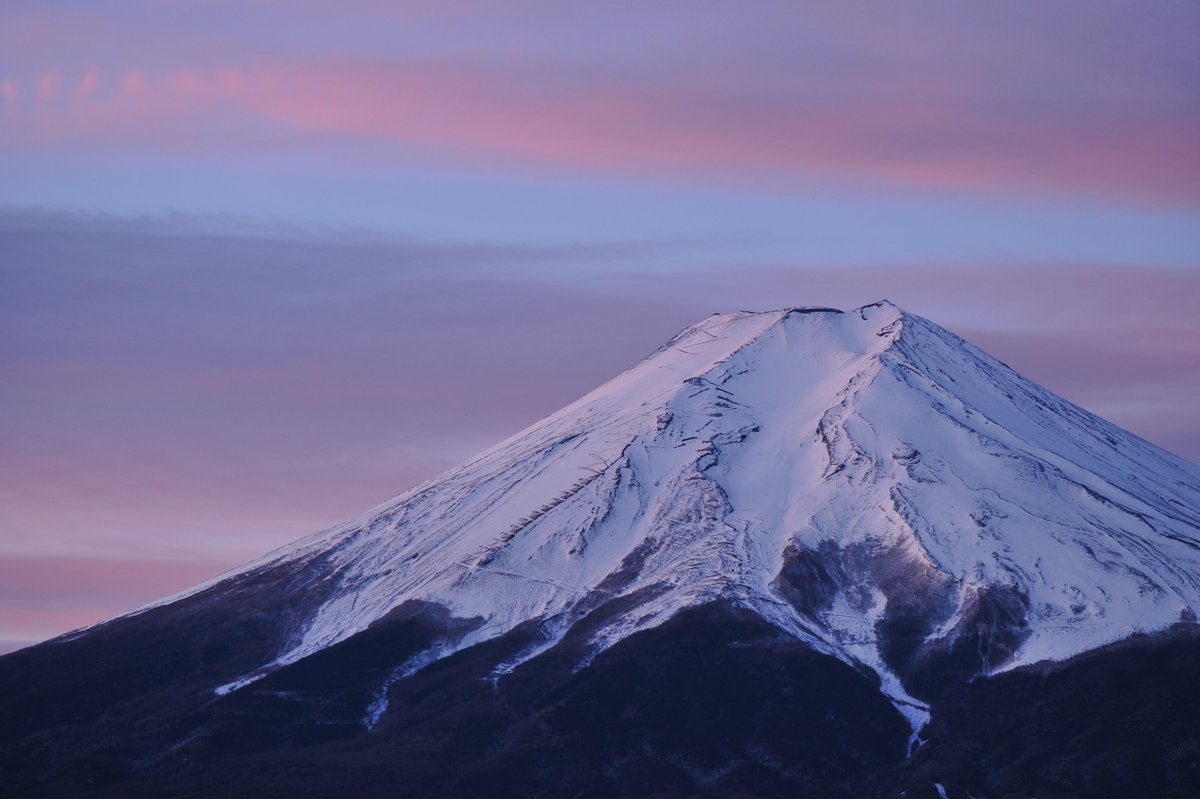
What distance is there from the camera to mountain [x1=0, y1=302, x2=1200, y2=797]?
449 ft

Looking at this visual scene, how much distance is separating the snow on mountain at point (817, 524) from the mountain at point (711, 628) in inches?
12.6

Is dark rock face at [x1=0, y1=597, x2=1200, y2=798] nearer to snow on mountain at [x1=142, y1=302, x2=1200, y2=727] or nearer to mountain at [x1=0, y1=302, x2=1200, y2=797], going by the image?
mountain at [x1=0, y1=302, x2=1200, y2=797]

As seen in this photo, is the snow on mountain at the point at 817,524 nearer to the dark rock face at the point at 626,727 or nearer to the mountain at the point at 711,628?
the mountain at the point at 711,628

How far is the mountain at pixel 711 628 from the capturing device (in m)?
137

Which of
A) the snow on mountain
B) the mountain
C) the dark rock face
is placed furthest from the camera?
the snow on mountain

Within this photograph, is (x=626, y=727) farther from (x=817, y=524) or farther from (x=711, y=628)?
(x=817, y=524)

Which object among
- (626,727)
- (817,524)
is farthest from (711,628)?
(817,524)

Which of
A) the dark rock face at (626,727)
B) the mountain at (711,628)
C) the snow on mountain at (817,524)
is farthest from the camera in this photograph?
the snow on mountain at (817,524)

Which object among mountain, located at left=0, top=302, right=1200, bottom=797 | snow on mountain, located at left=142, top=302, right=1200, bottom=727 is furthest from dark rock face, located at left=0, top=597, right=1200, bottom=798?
snow on mountain, located at left=142, top=302, right=1200, bottom=727

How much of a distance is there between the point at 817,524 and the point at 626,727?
31.9 metres

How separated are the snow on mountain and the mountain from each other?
319 mm

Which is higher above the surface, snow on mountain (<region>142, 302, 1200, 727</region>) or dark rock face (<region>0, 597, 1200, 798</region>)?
snow on mountain (<region>142, 302, 1200, 727</region>)

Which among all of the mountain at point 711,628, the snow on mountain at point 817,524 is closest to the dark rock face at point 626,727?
the mountain at point 711,628

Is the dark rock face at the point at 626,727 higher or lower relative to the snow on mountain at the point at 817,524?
lower
